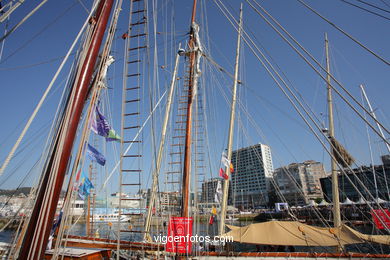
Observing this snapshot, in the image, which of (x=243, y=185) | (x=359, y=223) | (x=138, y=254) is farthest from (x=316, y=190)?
(x=138, y=254)

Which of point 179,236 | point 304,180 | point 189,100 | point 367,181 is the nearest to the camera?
point 179,236

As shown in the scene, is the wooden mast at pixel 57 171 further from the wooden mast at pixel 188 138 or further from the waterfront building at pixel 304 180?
the waterfront building at pixel 304 180

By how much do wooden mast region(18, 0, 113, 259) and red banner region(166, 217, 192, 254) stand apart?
191 inches

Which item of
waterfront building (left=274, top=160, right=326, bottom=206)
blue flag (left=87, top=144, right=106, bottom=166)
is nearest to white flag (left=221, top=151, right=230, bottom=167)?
blue flag (left=87, top=144, right=106, bottom=166)

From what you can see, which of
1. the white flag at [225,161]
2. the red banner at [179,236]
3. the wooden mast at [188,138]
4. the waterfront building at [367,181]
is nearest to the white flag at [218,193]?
the white flag at [225,161]

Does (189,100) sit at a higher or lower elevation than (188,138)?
higher

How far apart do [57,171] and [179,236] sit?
527cm

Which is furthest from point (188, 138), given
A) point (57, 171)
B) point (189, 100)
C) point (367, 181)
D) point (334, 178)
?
point (367, 181)

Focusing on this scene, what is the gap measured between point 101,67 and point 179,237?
18.2 feet

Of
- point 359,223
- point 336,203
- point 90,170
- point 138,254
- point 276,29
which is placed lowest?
point 359,223

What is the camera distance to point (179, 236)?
6.64 m

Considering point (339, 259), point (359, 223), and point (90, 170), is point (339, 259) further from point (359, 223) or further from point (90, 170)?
point (359, 223)

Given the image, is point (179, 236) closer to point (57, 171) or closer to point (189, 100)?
point (57, 171)

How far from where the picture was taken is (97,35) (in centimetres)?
294
